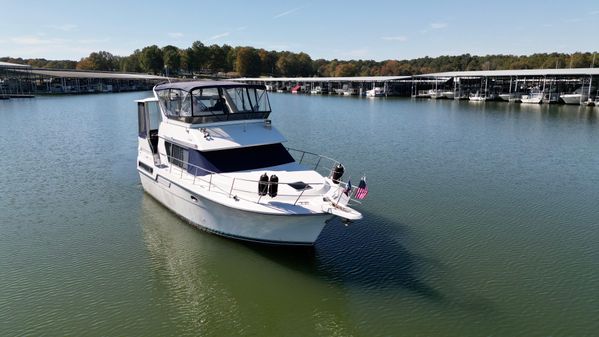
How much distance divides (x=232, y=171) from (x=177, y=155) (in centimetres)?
302

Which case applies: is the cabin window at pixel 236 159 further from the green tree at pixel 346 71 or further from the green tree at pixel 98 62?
the green tree at pixel 98 62

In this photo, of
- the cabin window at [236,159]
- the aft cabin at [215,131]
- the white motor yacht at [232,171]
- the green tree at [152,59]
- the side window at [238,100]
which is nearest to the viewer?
the white motor yacht at [232,171]

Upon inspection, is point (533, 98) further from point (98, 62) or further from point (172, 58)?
point (98, 62)

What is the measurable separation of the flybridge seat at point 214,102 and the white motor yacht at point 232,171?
0.04 meters

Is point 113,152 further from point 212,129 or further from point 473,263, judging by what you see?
point 473,263

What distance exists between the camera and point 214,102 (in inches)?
647

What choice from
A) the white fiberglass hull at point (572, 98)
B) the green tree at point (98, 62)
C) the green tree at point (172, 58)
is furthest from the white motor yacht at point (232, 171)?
the green tree at point (98, 62)

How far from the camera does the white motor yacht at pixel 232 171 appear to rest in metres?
12.3

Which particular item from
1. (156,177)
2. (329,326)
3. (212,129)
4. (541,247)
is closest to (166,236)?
(156,177)

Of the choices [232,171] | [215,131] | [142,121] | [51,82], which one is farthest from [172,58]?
[232,171]

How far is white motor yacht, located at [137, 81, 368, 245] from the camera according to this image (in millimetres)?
12289

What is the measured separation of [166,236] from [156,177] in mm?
2910

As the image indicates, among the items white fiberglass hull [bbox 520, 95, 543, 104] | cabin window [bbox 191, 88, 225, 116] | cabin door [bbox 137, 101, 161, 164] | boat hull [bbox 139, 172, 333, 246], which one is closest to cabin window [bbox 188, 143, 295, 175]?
boat hull [bbox 139, 172, 333, 246]

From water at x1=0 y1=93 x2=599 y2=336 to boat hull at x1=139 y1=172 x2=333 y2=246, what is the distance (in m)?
0.58
